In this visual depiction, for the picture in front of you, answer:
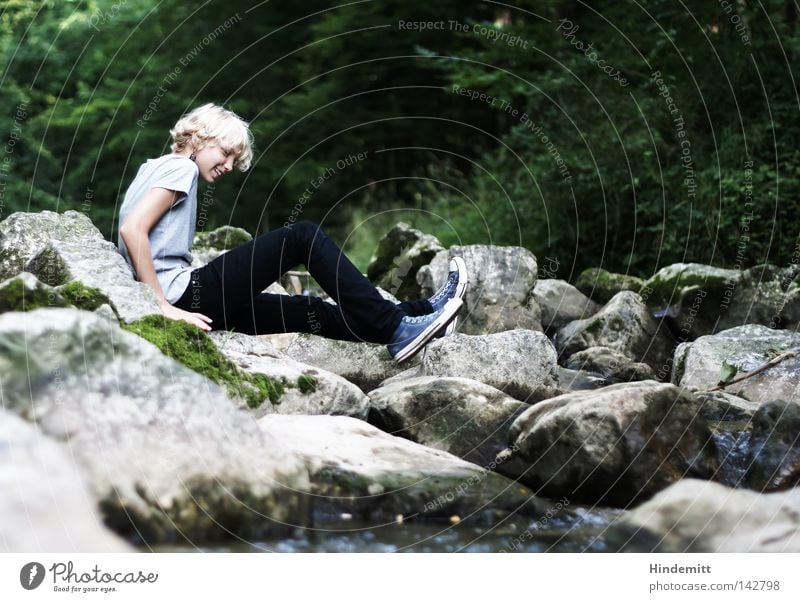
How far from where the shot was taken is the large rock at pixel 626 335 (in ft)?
22.5

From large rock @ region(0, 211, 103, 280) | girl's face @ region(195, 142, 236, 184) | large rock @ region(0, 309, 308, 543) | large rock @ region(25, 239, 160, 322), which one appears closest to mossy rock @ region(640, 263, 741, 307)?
girl's face @ region(195, 142, 236, 184)

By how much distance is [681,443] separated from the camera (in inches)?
156

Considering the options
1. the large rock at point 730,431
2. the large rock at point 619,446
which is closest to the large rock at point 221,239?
the large rock at point 730,431

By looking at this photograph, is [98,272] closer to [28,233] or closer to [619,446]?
[28,233]

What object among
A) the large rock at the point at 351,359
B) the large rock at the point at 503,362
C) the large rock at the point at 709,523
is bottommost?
the large rock at the point at 351,359

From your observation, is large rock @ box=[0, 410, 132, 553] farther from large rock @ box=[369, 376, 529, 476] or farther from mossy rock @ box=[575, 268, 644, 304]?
mossy rock @ box=[575, 268, 644, 304]

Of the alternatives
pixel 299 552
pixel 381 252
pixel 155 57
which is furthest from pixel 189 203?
pixel 155 57

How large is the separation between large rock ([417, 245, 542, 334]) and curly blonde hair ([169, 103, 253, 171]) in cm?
281

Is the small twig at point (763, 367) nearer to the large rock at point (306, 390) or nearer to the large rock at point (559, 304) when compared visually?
the large rock at point (306, 390)

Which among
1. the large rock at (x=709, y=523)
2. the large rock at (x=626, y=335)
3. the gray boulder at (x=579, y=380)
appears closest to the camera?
the large rock at (x=709, y=523)

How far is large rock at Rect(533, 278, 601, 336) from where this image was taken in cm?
780

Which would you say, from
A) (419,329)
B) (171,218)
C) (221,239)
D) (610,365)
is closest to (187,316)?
(171,218)

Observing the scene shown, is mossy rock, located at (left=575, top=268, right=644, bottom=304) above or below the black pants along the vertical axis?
below

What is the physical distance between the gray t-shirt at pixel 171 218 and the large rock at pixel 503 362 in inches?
56.4
